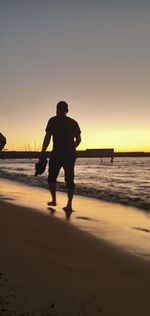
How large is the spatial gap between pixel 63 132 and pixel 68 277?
4754 mm

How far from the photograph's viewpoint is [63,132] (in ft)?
24.1

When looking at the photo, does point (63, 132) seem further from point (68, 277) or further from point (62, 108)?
point (68, 277)

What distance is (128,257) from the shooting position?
3559mm

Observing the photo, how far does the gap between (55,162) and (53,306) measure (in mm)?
5244

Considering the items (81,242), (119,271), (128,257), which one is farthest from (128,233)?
(119,271)

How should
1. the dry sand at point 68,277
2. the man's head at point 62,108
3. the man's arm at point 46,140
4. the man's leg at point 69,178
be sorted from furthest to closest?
the man's arm at point 46,140 < the man's head at point 62,108 < the man's leg at point 69,178 < the dry sand at point 68,277

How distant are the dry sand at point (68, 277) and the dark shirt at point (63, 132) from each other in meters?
3.11

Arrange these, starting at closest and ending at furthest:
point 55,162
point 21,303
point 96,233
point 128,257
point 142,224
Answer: point 21,303 → point 128,257 → point 96,233 → point 142,224 → point 55,162

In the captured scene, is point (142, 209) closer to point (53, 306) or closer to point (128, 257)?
point (128, 257)

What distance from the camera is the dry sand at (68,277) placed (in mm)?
2230

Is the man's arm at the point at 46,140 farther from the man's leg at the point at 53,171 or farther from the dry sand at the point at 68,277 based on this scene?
the dry sand at the point at 68,277

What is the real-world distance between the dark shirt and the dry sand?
311 cm

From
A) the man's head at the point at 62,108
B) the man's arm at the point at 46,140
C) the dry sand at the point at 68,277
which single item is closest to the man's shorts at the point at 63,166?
the man's arm at the point at 46,140

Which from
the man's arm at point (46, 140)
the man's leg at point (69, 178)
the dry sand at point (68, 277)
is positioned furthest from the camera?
the man's arm at point (46, 140)
